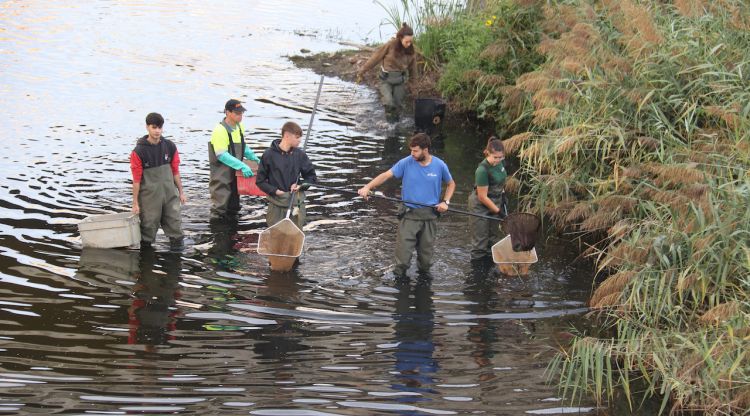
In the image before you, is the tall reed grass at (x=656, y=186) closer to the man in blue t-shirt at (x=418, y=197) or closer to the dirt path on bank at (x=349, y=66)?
the man in blue t-shirt at (x=418, y=197)

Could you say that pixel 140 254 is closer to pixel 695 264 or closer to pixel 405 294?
A: pixel 405 294

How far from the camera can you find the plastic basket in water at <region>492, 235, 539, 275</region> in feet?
37.9

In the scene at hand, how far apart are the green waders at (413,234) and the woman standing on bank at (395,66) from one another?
24.3 feet

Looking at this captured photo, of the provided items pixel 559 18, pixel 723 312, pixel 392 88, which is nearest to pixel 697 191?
pixel 723 312

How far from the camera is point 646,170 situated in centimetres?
1148

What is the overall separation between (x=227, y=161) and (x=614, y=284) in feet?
17.0

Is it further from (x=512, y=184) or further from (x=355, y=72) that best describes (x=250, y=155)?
(x=355, y=72)

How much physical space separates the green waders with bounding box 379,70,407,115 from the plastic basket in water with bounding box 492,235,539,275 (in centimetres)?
763

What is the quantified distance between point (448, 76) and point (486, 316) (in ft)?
28.2

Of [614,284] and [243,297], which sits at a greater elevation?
[614,284]

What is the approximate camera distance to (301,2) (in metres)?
29.7

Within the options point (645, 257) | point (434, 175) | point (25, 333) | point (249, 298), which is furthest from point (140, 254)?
point (645, 257)

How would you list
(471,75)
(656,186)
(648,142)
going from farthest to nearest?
(471,75)
(648,142)
(656,186)

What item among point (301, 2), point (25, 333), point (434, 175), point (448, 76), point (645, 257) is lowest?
point (25, 333)
